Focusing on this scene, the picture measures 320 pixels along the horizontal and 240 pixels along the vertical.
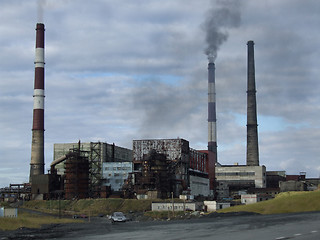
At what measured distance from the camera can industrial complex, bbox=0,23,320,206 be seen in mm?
143125

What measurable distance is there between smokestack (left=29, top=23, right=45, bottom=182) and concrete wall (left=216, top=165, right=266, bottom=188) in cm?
7977

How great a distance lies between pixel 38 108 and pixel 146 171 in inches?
1458

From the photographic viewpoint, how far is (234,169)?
19475 cm

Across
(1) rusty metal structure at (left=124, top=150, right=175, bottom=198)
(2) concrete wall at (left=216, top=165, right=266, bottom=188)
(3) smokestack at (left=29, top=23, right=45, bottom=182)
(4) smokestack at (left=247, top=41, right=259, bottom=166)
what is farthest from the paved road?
(2) concrete wall at (left=216, top=165, right=266, bottom=188)

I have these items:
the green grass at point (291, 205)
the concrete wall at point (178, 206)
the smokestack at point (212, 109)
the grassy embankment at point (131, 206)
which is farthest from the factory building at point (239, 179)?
the green grass at point (291, 205)

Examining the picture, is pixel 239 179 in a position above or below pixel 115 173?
below

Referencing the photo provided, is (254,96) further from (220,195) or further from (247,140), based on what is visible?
(220,195)

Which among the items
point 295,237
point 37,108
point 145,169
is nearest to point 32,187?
point 37,108

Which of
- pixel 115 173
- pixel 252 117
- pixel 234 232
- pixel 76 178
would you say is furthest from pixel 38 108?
pixel 234 232

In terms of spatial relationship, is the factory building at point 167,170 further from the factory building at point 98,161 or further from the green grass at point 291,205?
the green grass at point 291,205

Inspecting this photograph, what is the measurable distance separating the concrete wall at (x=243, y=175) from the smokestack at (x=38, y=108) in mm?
79773

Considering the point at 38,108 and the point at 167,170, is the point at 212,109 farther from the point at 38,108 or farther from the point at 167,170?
the point at 38,108

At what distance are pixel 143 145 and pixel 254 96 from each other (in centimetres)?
4555

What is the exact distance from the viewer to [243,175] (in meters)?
190
